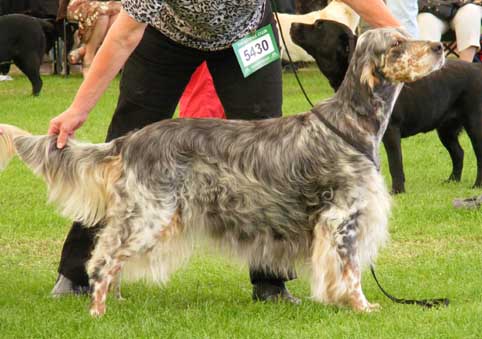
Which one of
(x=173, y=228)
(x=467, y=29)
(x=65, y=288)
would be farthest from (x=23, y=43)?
(x=173, y=228)

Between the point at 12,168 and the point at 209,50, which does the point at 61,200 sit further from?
the point at 12,168

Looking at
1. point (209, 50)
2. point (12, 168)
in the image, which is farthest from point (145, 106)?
point (12, 168)

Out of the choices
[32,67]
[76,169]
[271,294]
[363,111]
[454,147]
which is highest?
[363,111]

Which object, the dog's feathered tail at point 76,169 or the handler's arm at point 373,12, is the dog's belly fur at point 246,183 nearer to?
the dog's feathered tail at point 76,169

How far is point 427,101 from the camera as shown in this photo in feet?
27.0

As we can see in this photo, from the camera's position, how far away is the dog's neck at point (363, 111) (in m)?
4.68

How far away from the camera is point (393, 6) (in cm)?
1050

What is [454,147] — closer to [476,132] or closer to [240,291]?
[476,132]

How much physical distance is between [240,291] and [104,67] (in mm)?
1557

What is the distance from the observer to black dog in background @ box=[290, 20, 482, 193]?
8195mm

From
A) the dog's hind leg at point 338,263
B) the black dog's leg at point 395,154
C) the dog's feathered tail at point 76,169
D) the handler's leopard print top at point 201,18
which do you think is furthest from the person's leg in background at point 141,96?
the black dog's leg at point 395,154

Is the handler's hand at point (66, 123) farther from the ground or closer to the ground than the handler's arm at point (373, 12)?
closer to the ground

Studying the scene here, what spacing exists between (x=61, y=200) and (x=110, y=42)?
2.64 feet

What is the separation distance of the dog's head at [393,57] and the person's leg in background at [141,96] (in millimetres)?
897
